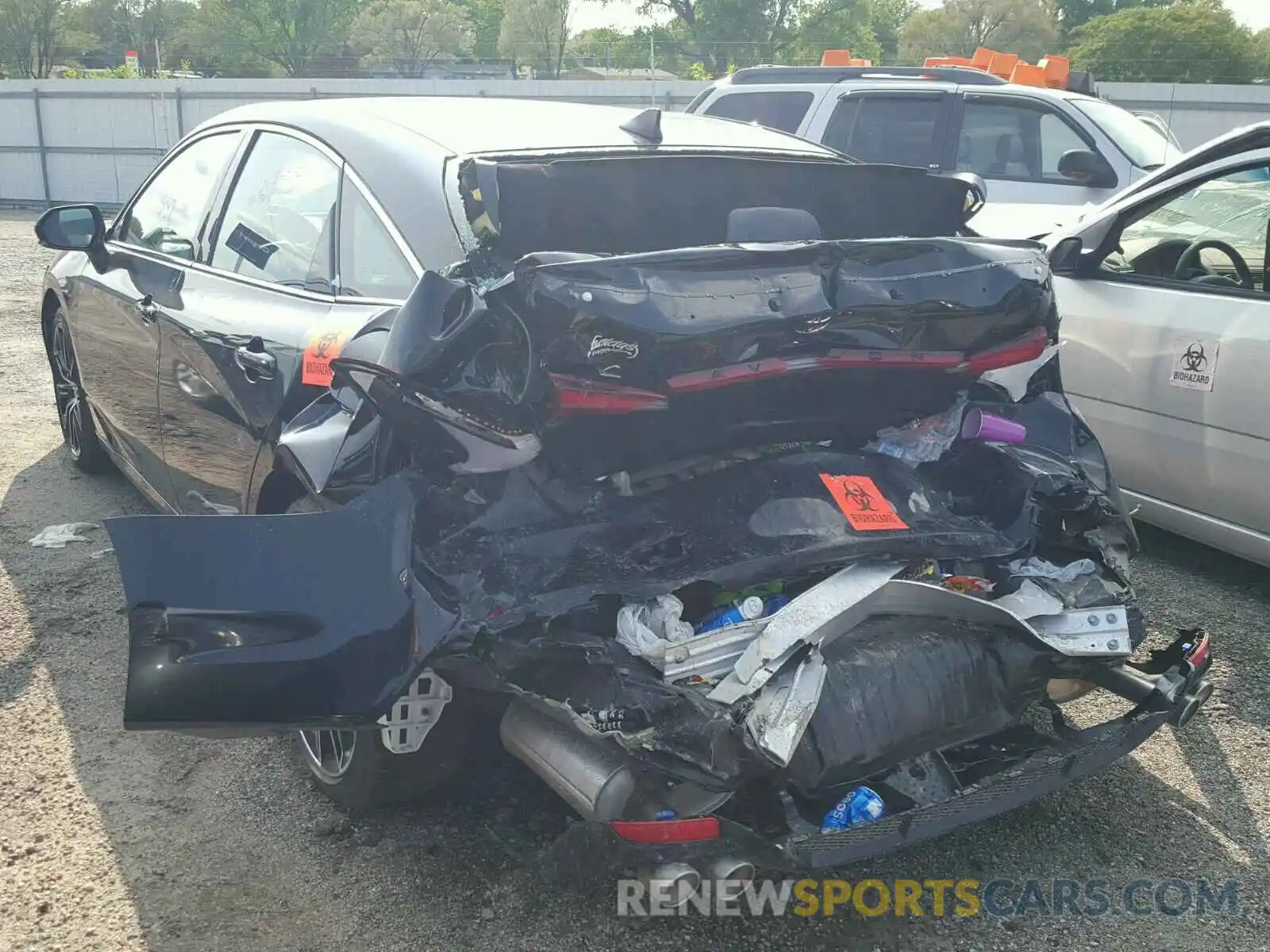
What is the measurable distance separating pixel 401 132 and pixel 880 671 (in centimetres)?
201

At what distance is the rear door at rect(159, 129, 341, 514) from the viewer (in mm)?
3289

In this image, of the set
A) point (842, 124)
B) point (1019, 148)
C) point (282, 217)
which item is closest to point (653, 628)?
point (282, 217)

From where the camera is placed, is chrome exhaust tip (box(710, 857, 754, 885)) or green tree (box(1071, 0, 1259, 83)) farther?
green tree (box(1071, 0, 1259, 83))

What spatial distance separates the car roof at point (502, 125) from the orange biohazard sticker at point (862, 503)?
1262 millimetres

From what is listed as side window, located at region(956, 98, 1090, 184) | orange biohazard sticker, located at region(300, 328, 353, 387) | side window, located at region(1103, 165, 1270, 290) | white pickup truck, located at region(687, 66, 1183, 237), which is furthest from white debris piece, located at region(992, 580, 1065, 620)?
side window, located at region(956, 98, 1090, 184)

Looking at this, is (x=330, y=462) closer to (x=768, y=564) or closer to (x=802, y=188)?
(x=768, y=564)

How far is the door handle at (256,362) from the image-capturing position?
328cm

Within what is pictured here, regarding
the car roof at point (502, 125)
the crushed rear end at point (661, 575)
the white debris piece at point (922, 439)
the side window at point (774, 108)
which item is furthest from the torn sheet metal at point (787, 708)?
the side window at point (774, 108)

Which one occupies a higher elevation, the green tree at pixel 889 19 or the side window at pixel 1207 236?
the green tree at pixel 889 19

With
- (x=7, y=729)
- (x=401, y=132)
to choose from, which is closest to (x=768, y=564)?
(x=401, y=132)

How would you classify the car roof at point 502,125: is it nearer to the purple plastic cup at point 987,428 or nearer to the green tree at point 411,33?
the purple plastic cup at point 987,428

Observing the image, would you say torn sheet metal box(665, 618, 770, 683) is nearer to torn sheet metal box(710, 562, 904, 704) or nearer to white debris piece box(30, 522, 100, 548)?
torn sheet metal box(710, 562, 904, 704)

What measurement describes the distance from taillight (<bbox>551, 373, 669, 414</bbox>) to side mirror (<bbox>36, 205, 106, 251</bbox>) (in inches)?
117

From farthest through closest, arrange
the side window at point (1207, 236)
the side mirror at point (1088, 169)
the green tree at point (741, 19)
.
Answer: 1. the green tree at point (741, 19)
2. the side mirror at point (1088, 169)
3. the side window at point (1207, 236)
